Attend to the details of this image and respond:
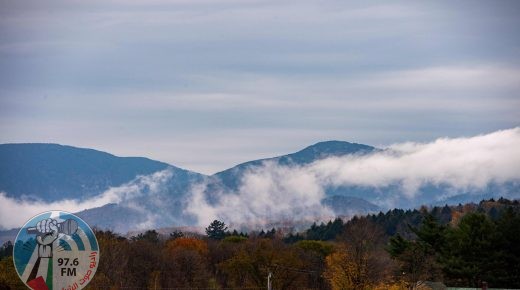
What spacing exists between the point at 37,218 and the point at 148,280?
75.7m

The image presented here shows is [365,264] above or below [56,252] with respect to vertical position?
above

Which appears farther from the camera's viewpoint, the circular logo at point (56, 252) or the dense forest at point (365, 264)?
the dense forest at point (365, 264)

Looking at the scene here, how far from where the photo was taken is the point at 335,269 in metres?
101

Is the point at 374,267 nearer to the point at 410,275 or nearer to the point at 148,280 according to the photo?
the point at 410,275

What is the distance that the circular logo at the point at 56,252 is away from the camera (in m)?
51.6

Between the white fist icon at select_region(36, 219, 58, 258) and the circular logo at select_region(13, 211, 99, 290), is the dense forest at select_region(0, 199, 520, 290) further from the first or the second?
the white fist icon at select_region(36, 219, 58, 258)

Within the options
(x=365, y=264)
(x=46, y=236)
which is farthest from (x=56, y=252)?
(x=365, y=264)

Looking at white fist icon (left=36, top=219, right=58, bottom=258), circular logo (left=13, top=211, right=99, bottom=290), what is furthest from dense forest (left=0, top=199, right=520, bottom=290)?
white fist icon (left=36, top=219, right=58, bottom=258)

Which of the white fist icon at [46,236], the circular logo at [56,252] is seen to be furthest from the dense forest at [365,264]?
the white fist icon at [46,236]

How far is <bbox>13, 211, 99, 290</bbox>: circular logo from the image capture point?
51.6 m

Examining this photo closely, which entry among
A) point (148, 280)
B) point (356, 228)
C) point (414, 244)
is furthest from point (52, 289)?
point (148, 280)

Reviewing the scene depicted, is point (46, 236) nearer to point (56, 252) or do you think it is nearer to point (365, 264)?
point (56, 252)

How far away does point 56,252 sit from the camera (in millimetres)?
54125

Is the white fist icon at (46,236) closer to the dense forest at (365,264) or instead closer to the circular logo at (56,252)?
the circular logo at (56,252)
